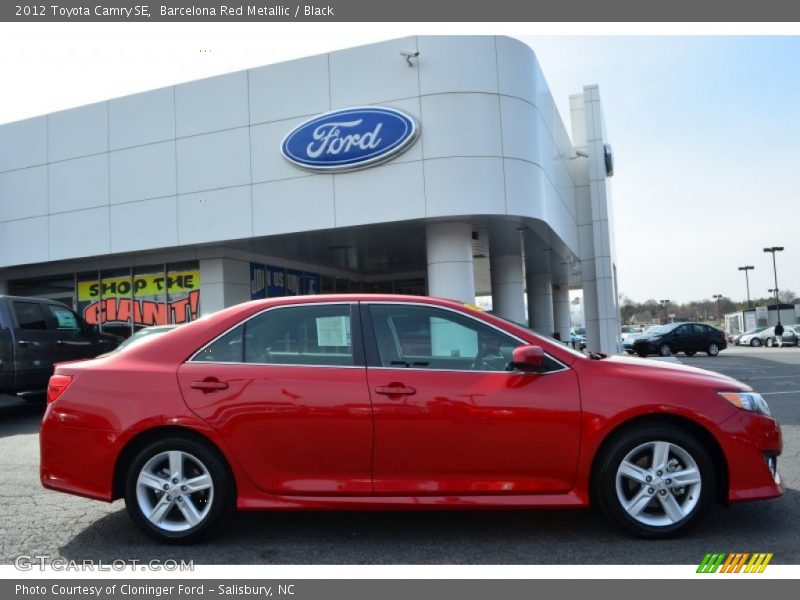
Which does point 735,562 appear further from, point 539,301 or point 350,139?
point 539,301

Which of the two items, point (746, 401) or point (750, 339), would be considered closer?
point (746, 401)

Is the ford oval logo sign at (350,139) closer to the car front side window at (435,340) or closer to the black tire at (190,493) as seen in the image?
the car front side window at (435,340)

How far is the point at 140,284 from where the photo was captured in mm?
15344

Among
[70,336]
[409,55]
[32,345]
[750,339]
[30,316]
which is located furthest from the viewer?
[750,339]

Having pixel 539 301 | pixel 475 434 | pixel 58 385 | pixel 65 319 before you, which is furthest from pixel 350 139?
pixel 539 301

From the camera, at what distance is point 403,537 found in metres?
3.96

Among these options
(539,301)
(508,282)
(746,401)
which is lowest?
(746,401)

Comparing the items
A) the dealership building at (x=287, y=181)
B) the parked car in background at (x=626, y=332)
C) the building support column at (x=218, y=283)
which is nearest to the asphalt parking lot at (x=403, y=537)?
the dealership building at (x=287, y=181)

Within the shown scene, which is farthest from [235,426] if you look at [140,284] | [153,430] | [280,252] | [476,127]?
[140,284]

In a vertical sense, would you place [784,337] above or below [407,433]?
below

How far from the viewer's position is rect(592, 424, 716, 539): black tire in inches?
147

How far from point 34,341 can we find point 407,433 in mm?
8457

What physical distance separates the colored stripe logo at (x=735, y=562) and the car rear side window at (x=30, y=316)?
1001cm

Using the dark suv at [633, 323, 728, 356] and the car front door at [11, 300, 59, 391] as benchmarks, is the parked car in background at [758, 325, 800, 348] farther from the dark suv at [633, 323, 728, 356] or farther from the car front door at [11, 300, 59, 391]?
the car front door at [11, 300, 59, 391]
